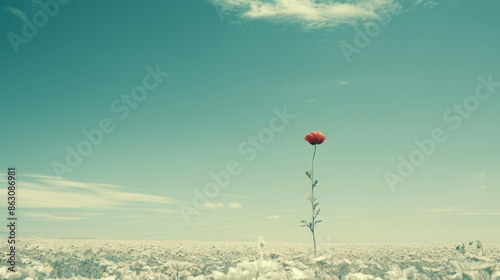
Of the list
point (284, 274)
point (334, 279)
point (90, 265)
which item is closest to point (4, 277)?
point (284, 274)

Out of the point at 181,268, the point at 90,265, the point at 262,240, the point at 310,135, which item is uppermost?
the point at 310,135

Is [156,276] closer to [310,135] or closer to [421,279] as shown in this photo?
[421,279]

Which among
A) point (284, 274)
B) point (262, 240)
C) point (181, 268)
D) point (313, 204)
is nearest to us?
point (284, 274)

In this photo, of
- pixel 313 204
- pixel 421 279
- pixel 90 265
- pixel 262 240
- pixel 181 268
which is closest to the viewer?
pixel 421 279

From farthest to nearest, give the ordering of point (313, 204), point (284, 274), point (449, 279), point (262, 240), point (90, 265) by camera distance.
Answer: point (90, 265)
point (313, 204)
point (262, 240)
point (284, 274)
point (449, 279)

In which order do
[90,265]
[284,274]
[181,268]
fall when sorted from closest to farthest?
[284,274], [181,268], [90,265]

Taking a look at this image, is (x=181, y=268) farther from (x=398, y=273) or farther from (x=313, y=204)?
(x=313, y=204)

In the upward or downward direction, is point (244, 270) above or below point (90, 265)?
above

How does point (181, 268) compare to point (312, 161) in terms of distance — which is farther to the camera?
point (312, 161)

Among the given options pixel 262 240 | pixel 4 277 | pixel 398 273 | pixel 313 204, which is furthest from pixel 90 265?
pixel 398 273
